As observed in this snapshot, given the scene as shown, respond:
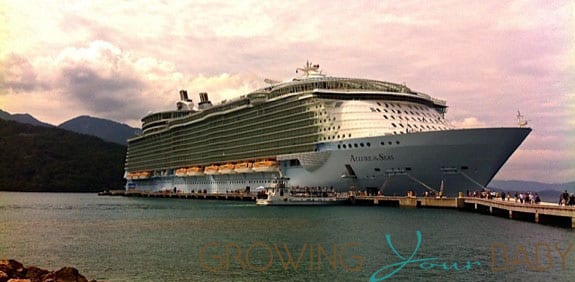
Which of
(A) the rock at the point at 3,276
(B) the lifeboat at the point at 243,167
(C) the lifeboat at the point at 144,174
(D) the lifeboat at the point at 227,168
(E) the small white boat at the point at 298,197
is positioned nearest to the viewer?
(A) the rock at the point at 3,276

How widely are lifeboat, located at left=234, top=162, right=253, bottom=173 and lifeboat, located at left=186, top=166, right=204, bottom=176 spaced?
47.3 feet

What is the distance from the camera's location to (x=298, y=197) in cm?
5884

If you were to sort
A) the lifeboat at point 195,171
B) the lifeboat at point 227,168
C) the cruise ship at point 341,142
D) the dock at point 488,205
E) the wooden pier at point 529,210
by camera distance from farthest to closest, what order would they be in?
the lifeboat at point 195,171
the lifeboat at point 227,168
the cruise ship at point 341,142
the dock at point 488,205
the wooden pier at point 529,210

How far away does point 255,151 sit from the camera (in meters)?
74.2

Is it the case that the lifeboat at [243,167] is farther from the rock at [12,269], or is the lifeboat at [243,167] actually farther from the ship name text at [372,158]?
the rock at [12,269]

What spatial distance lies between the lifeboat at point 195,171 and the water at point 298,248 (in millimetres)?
48778

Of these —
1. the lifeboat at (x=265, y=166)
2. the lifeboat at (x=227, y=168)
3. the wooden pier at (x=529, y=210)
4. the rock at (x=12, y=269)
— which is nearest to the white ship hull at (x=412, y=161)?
the wooden pier at (x=529, y=210)

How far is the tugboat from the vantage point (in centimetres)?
5747

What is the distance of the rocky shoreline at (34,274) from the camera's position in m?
16.9

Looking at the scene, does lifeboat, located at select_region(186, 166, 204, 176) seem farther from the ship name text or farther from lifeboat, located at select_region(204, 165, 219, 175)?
the ship name text

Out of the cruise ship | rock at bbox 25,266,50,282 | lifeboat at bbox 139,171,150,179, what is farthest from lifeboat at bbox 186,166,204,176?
rock at bbox 25,266,50,282

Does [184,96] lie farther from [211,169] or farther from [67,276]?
[67,276]

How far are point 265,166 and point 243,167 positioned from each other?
24.0 feet

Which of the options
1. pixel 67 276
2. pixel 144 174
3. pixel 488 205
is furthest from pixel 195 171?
pixel 67 276
